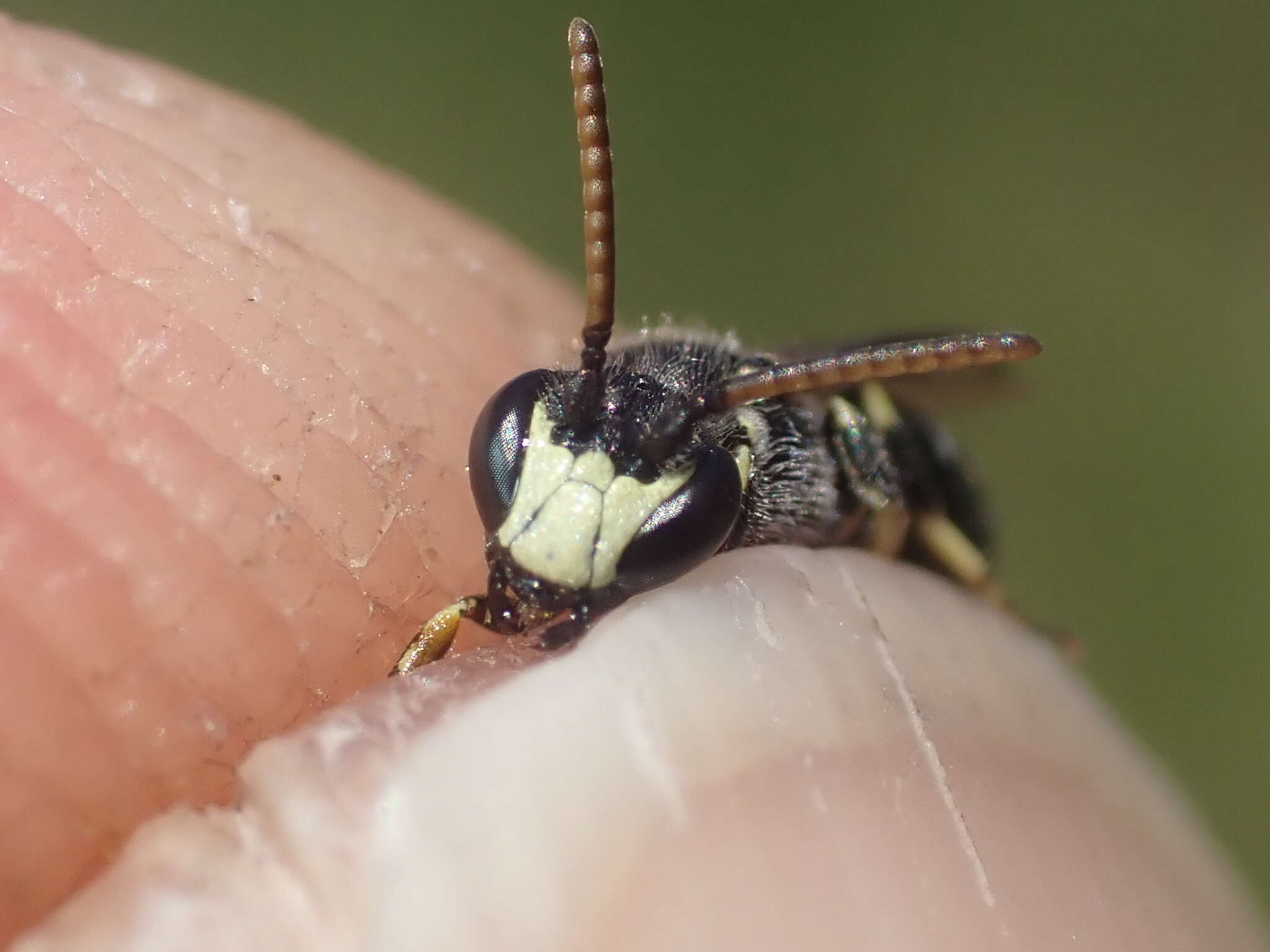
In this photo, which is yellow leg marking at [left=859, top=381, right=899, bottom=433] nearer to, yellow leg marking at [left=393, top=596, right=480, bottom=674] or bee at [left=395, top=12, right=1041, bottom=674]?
bee at [left=395, top=12, right=1041, bottom=674]

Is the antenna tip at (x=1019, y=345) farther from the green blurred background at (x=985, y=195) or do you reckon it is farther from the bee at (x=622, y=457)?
the green blurred background at (x=985, y=195)

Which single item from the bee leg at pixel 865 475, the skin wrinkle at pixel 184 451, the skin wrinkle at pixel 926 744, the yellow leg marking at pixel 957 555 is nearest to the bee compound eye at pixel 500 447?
the skin wrinkle at pixel 184 451

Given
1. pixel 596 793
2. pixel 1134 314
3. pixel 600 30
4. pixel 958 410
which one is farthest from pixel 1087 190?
pixel 596 793

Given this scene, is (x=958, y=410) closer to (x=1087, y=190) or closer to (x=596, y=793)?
(x=596, y=793)

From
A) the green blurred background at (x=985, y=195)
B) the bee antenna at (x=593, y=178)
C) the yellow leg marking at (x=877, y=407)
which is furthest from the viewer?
the green blurred background at (x=985, y=195)

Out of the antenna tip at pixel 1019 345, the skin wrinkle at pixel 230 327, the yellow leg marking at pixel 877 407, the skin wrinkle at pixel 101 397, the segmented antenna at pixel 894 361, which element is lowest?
the skin wrinkle at pixel 101 397
